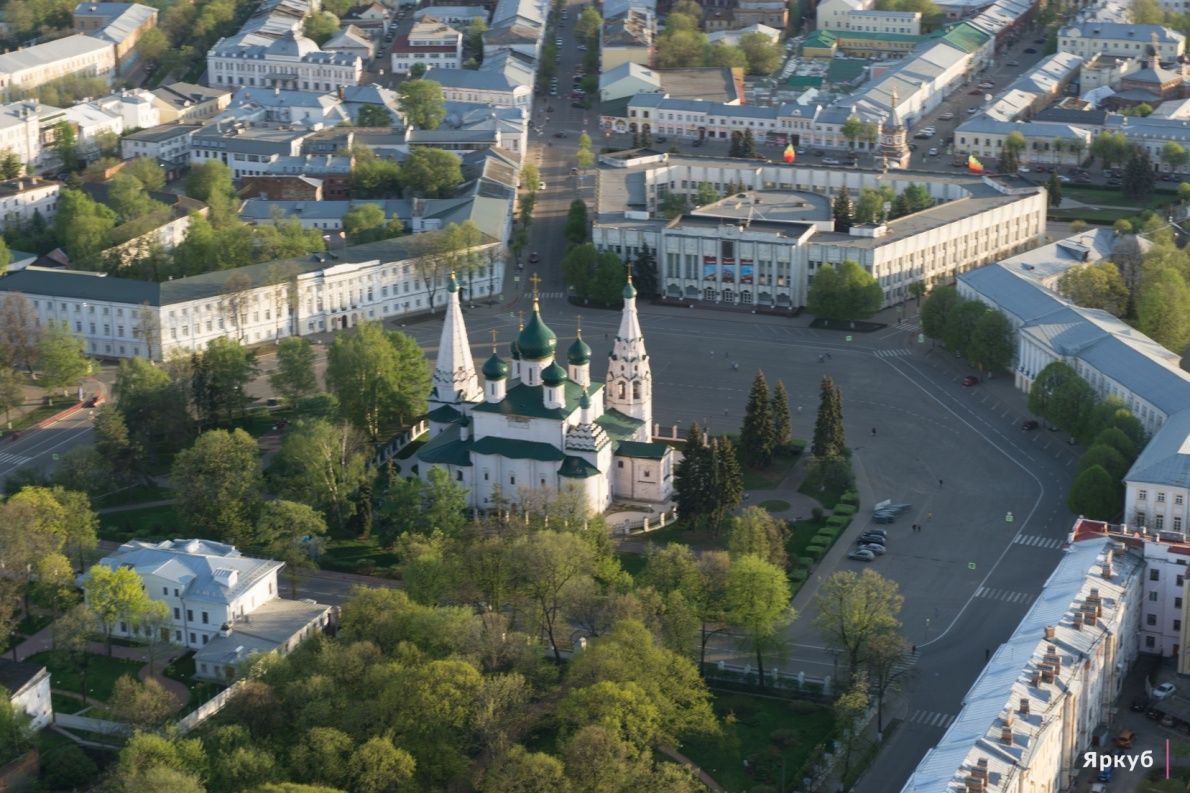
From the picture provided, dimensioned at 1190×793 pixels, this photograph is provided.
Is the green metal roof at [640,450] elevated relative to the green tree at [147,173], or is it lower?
lower

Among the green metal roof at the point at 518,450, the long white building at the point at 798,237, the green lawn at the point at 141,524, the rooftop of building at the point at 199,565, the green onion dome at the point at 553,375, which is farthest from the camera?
the long white building at the point at 798,237

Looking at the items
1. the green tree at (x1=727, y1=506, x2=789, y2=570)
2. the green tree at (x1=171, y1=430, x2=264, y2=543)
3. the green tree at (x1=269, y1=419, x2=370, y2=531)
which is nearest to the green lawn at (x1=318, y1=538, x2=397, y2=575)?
the green tree at (x1=269, y1=419, x2=370, y2=531)

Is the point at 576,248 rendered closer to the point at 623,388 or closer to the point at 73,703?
the point at 623,388

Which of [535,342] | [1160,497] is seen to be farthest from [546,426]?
[1160,497]

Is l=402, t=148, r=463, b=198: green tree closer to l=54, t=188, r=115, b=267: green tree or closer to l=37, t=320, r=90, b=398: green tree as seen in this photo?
l=54, t=188, r=115, b=267: green tree

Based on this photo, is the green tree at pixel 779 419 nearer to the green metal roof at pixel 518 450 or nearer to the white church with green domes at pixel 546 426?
the white church with green domes at pixel 546 426

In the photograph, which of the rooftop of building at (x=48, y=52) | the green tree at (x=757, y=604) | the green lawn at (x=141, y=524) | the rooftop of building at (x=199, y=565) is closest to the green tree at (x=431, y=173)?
the rooftop of building at (x=48, y=52)

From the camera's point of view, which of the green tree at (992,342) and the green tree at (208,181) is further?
the green tree at (208,181)

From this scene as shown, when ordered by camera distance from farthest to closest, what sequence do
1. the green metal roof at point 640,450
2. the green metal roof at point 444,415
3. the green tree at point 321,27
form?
the green tree at point 321,27 < the green metal roof at point 444,415 < the green metal roof at point 640,450
